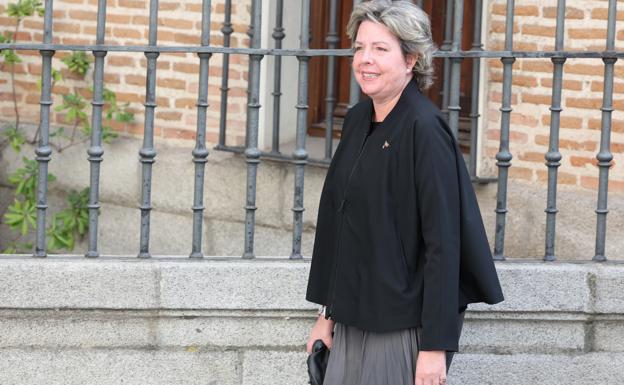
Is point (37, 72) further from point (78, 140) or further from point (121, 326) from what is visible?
point (121, 326)

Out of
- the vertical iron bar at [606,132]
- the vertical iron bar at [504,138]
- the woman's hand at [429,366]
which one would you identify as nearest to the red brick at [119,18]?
the vertical iron bar at [504,138]

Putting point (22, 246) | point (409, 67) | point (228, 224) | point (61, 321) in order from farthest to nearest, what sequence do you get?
point (22, 246) → point (228, 224) → point (61, 321) → point (409, 67)

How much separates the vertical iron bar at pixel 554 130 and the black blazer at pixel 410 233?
1.45 meters

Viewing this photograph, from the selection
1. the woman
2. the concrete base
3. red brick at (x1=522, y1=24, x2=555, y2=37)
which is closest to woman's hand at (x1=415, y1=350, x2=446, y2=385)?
the woman

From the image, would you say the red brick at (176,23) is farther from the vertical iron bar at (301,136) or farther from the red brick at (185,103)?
the vertical iron bar at (301,136)

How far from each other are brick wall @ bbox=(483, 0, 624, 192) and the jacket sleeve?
8.58 feet

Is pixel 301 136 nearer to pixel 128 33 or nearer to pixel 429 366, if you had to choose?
pixel 429 366

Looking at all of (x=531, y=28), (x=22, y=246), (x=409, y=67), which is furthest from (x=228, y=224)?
(x=409, y=67)

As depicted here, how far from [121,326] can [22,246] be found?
2951mm

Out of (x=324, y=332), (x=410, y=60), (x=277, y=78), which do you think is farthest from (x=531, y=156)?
(x=410, y=60)

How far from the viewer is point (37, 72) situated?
884cm

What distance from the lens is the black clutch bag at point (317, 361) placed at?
502 centimetres

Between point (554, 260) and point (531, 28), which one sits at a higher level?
point (531, 28)

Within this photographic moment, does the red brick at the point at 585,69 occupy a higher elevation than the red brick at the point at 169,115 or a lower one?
higher
